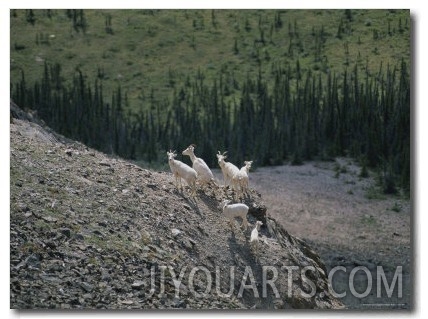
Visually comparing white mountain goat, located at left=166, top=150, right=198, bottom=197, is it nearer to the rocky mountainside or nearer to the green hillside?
the rocky mountainside

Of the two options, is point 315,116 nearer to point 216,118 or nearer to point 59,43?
point 216,118

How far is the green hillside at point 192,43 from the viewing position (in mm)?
16172

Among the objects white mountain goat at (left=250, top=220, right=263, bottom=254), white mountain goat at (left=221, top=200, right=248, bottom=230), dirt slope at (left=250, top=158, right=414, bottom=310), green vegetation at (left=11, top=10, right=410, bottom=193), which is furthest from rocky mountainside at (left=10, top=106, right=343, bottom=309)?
dirt slope at (left=250, top=158, right=414, bottom=310)

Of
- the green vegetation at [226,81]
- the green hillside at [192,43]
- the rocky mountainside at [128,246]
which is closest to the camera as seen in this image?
the rocky mountainside at [128,246]

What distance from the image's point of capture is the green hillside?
16.2m

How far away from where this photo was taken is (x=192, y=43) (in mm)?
21344

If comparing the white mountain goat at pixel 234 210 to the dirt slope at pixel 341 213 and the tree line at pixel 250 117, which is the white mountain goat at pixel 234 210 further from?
the tree line at pixel 250 117

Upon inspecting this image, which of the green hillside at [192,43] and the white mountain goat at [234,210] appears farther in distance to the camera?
the green hillside at [192,43]

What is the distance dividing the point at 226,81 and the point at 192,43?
9.37 ft

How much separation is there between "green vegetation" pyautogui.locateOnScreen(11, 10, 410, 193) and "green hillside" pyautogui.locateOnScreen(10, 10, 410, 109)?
1.4 inches

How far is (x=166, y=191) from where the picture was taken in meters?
13.3

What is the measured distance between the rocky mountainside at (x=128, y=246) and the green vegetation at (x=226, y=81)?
2.45m

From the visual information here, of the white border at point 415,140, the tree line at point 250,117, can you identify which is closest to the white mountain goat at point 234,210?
the white border at point 415,140

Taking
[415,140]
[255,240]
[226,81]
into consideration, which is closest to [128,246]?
[255,240]
